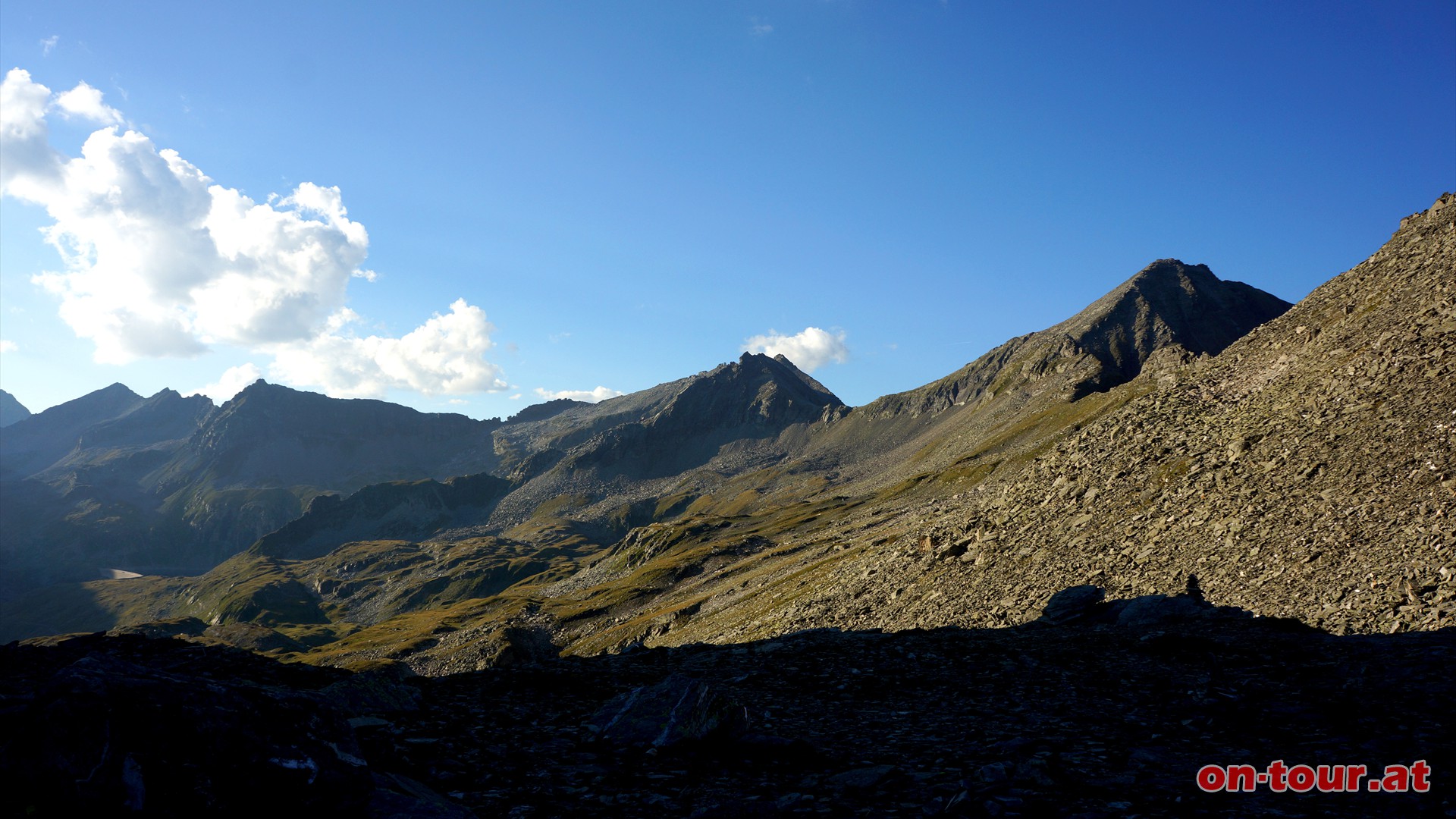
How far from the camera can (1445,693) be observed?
14.3 m

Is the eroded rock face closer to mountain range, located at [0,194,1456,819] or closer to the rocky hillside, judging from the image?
mountain range, located at [0,194,1456,819]

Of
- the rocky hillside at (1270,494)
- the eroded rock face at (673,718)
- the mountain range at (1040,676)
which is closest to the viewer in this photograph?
the mountain range at (1040,676)

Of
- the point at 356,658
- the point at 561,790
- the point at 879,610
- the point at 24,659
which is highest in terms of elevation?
the point at 24,659

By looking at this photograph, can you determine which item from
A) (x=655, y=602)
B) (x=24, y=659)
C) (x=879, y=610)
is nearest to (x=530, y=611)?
(x=655, y=602)

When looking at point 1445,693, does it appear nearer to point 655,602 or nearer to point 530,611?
point 655,602

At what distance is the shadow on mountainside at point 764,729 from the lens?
26.4ft

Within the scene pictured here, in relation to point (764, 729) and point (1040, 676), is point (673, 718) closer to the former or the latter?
point (764, 729)

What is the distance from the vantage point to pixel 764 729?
15.4 metres

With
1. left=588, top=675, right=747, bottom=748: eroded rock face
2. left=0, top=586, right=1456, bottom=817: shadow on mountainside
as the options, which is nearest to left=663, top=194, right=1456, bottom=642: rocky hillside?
left=0, top=586, right=1456, bottom=817: shadow on mountainside

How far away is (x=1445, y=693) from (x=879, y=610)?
34.2 m

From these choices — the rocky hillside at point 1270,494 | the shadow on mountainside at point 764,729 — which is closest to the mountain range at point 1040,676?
the shadow on mountainside at point 764,729

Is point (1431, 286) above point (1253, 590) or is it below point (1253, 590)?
above

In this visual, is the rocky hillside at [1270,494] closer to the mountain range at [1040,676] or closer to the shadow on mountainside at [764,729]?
the mountain range at [1040,676]

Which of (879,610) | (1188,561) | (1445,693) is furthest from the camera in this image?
(879,610)
